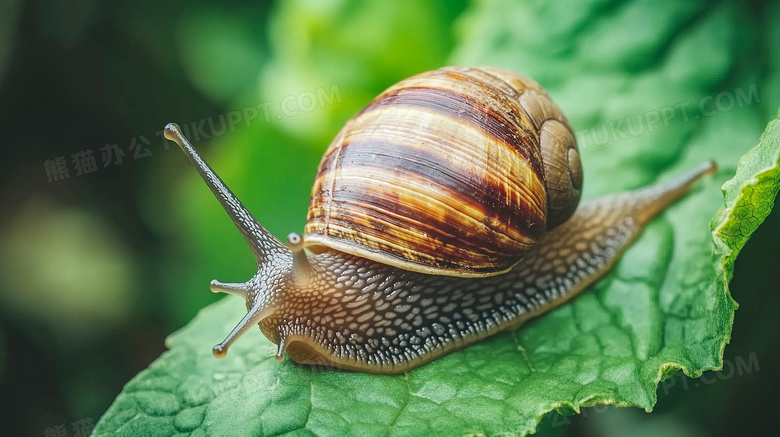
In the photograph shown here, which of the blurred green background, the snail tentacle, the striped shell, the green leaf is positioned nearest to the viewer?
the green leaf

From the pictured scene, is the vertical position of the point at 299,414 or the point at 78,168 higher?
the point at 78,168

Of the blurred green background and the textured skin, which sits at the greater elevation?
the blurred green background

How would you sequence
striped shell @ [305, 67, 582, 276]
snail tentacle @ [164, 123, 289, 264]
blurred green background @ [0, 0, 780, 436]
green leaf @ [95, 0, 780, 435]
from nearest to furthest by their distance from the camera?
1. green leaf @ [95, 0, 780, 435]
2. striped shell @ [305, 67, 582, 276]
3. snail tentacle @ [164, 123, 289, 264]
4. blurred green background @ [0, 0, 780, 436]

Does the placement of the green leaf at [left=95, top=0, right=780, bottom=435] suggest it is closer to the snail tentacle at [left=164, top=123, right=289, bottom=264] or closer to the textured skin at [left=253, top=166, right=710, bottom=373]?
the textured skin at [left=253, top=166, right=710, bottom=373]

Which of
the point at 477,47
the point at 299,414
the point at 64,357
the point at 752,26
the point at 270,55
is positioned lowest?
the point at 299,414

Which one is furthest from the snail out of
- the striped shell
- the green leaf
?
the green leaf

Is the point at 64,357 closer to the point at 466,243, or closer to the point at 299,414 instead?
the point at 299,414

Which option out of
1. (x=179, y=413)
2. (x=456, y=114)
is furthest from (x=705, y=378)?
(x=179, y=413)

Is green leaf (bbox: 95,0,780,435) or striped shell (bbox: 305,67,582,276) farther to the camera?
striped shell (bbox: 305,67,582,276)

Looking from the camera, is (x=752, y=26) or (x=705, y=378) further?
(x=752, y=26)
